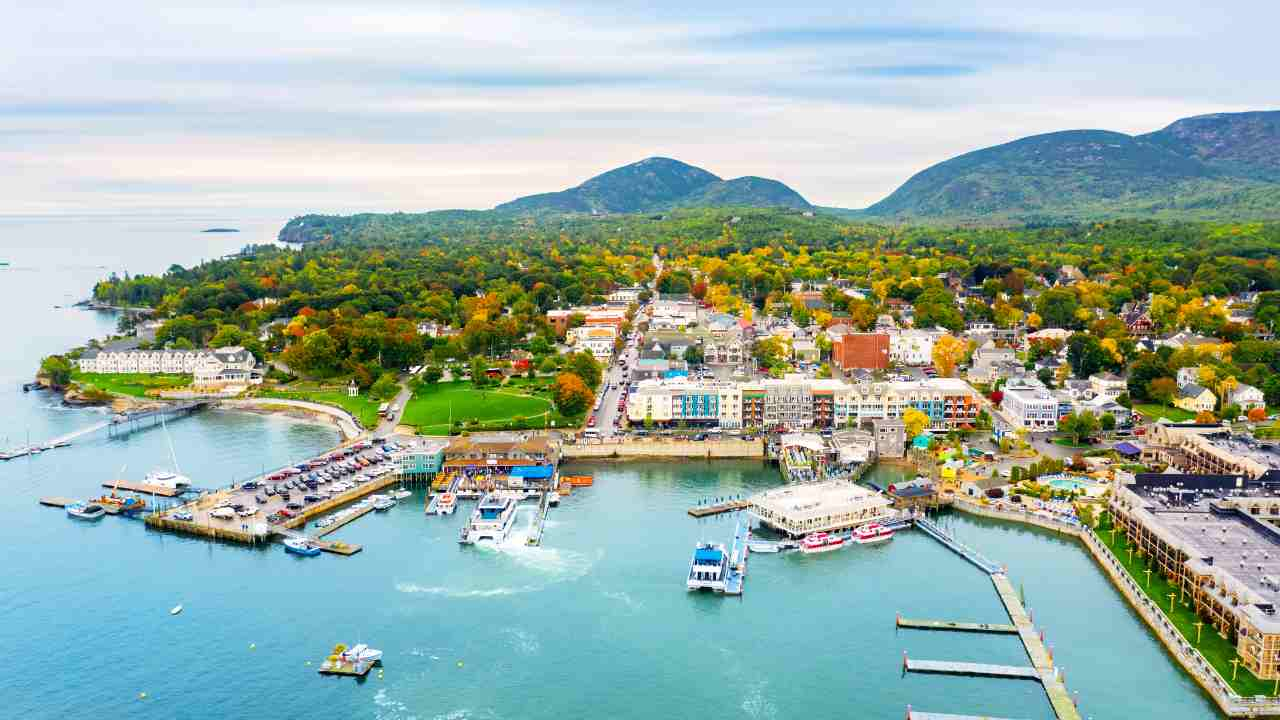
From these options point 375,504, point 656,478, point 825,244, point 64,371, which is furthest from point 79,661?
point 825,244

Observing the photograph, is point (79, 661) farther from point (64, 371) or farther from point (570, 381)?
point (64, 371)

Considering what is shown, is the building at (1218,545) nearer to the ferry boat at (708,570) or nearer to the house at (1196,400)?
the ferry boat at (708,570)

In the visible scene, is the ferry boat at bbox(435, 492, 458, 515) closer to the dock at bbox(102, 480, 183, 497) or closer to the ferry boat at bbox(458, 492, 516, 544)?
the ferry boat at bbox(458, 492, 516, 544)

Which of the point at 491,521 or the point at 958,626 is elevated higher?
the point at 491,521

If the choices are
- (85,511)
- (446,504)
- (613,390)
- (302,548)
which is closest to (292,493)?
(302,548)

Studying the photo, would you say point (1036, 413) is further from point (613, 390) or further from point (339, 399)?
point (339, 399)

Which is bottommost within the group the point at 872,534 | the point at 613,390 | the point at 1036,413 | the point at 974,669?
the point at 974,669

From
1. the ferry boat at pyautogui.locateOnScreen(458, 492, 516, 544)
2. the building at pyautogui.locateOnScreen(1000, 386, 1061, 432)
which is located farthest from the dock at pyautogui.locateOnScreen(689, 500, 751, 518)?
the building at pyautogui.locateOnScreen(1000, 386, 1061, 432)
